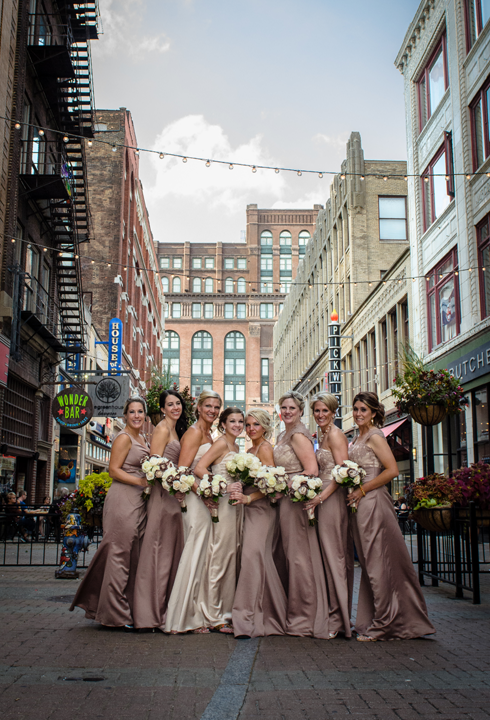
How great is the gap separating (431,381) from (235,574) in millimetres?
5338

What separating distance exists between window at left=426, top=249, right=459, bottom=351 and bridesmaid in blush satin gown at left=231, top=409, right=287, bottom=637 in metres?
14.2

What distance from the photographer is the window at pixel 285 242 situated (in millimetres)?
88863

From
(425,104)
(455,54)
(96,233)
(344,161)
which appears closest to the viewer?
(455,54)

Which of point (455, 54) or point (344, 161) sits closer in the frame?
point (455, 54)

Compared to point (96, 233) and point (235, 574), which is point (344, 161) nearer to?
point (96, 233)

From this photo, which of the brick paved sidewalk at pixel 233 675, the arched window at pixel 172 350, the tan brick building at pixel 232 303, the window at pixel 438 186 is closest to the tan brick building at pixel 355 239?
the window at pixel 438 186

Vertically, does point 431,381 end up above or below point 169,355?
below

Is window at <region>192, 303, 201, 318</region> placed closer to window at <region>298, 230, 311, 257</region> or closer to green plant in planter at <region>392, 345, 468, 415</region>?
window at <region>298, 230, 311, 257</region>

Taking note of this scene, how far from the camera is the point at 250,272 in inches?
3472

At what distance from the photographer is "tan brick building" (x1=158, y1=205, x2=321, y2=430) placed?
85562 millimetres

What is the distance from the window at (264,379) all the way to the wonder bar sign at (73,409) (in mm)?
61649

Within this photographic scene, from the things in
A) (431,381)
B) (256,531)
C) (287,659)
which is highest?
(431,381)

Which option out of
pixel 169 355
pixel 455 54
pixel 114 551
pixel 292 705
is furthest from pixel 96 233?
pixel 169 355

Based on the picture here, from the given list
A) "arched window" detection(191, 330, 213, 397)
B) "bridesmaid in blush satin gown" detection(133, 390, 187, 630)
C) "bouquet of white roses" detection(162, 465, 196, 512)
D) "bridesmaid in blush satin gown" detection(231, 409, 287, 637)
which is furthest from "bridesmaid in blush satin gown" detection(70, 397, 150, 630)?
"arched window" detection(191, 330, 213, 397)
